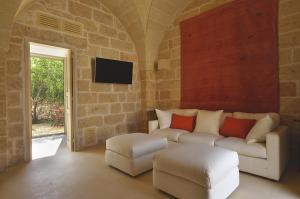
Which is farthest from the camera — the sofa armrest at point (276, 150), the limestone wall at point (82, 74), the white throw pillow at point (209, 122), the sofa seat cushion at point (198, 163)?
the white throw pillow at point (209, 122)

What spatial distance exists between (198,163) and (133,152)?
978mm

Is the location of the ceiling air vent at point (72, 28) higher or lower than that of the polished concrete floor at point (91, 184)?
higher

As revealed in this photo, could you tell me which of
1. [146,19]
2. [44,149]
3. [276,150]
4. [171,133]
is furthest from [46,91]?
[276,150]

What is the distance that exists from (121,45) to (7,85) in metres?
2.51

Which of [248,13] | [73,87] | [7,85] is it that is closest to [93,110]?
A: [73,87]

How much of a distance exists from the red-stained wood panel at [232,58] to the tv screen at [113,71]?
134 cm

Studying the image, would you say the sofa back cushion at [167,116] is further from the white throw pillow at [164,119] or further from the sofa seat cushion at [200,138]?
the sofa seat cushion at [200,138]

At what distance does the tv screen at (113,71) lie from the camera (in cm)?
408

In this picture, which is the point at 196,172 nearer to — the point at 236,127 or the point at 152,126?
the point at 236,127

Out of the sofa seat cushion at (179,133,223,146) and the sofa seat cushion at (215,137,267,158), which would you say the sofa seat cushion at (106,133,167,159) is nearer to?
the sofa seat cushion at (179,133,223,146)

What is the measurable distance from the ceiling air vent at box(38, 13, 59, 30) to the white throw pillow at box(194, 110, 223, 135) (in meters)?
3.17

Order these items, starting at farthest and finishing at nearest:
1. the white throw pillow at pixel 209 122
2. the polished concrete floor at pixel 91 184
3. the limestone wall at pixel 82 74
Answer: the white throw pillow at pixel 209 122, the limestone wall at pixel 82 74, the polished concrete floor at pixel 91 184

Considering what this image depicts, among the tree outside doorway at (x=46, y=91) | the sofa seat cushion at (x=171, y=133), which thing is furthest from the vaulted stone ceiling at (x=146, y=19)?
the tree outside doorway at (x=46, y=91)

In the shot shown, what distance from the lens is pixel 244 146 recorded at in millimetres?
2498
